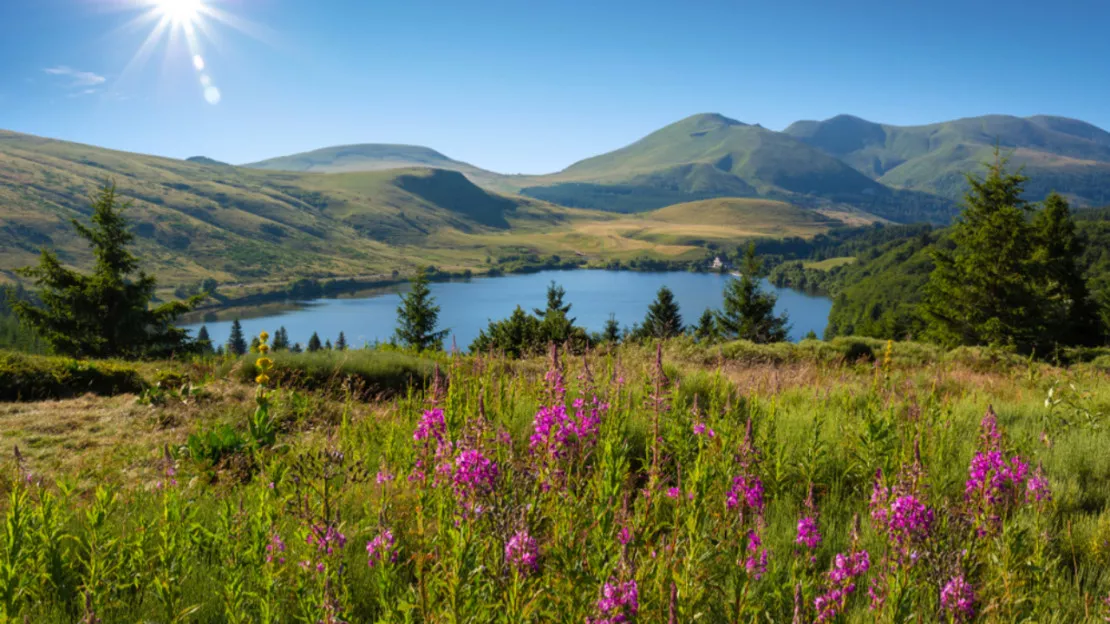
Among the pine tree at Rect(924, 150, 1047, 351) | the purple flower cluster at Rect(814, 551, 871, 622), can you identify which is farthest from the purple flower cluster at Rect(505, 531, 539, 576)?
the pine tree at Rect(924, 150, 1047, 351)

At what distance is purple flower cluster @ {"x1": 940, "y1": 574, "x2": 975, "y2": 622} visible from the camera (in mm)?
2268

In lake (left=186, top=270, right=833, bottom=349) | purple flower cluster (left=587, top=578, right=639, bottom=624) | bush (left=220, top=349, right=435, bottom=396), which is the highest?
purple flower cluster (left=587, top=578, right=639, bottom=624)

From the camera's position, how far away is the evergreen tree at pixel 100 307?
82.0 feet

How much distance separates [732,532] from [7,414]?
9.45m

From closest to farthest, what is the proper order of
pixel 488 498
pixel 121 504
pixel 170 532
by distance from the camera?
pixel 488 498
pixel 170 532
pixel 121 504

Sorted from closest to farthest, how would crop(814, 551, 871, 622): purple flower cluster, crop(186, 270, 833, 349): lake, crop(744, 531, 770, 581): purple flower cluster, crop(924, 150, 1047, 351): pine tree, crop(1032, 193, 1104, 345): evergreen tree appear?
crop(814, 551, 871, 622): purple flower cluster → crop(744, 531, 770, 581): purple flower cluster → crop(924, 150, 1047, 351): pine tree → crop(1032, 193, 1104, 345): evergreen tree → crop(186, 270, 833, 349): lake

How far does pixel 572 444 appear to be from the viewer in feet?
11.4

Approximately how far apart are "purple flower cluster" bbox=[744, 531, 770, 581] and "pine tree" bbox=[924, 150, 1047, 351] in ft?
93.0

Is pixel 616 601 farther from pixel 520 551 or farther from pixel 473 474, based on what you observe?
pixel 473 474

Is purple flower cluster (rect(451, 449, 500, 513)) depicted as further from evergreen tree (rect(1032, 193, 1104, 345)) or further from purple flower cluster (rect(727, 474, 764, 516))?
evergreen tree (rect(1032, 193, 1104, 345))

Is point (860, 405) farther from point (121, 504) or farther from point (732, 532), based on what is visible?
point (121, 504)

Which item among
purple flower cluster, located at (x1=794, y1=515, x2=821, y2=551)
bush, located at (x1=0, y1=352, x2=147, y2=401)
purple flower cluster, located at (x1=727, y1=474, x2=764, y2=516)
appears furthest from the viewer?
bush, located at (x1=0, y1=352, x2=147, y2=401)

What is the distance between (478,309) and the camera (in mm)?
145375

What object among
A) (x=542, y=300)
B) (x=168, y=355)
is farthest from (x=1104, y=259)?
(x=168, y=355)
